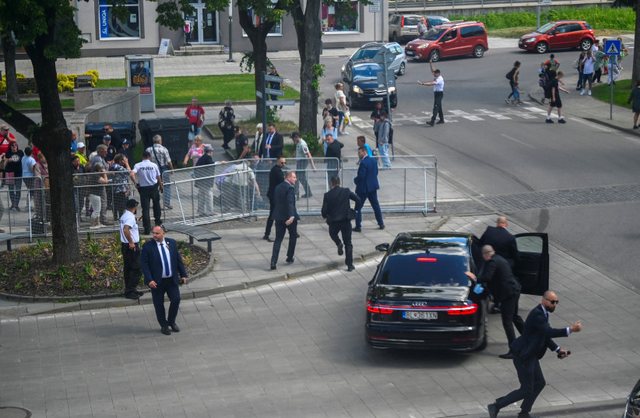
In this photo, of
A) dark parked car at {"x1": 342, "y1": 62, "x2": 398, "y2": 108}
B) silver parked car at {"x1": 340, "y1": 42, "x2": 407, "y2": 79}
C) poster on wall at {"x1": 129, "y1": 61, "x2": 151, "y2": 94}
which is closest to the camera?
poster on wall at {"x1": 129, "y1": 61, "x2": 151, "y2": 94}

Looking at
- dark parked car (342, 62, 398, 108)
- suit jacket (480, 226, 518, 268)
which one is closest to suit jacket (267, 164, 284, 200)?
suit jacket (480, 226, 518, 268)

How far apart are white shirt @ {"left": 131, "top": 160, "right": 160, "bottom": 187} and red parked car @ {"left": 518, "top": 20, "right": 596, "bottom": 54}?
34.9 m

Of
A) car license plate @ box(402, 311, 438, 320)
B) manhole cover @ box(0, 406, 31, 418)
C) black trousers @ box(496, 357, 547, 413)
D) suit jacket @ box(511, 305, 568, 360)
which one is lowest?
manhole cover @ box(0, 406, 31, 418)

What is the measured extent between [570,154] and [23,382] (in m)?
19.3

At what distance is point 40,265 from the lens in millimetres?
18578

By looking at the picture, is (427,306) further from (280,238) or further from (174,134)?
(174,134)

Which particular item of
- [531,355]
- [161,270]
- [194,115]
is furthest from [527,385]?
[194,115]

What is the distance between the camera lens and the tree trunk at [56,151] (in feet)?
59.1

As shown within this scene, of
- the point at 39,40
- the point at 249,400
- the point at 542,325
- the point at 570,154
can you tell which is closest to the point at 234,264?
the point at 39,40

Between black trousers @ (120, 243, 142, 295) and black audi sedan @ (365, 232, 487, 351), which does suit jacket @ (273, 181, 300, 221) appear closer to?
black trousers @ (120, 243, 142, 295)

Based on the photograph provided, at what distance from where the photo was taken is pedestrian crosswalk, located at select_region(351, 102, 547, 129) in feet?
116

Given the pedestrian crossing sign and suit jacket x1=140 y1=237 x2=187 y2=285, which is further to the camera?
the pedestrian crossing sign

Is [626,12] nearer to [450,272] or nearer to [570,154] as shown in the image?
[570,154]

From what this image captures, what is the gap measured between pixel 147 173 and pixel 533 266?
8.48m
